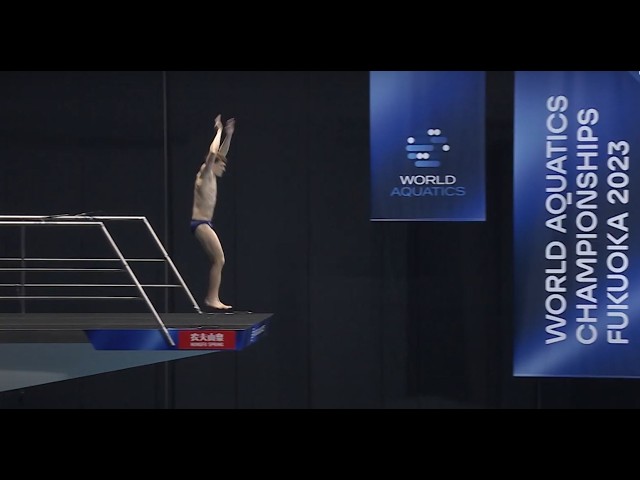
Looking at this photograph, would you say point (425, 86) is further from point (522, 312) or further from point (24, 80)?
point (24, 80)

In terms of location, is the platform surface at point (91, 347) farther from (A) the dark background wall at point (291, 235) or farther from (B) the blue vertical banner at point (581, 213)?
(B) the blue vertical banner at point (581, 213)

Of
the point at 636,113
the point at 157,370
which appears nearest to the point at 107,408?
the point at 157,370

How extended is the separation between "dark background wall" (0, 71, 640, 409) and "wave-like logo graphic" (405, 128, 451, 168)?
45 cm

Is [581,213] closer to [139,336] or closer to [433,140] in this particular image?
[433,140]

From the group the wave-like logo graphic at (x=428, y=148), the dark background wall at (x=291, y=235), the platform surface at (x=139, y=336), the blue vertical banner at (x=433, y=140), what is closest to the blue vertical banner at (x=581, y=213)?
the dark background wall at (x=291, y=235)

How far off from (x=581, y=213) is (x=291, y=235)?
103 inches

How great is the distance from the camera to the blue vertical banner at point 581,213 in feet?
27.3

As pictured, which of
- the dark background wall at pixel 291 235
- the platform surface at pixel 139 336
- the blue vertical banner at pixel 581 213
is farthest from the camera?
the dark background wall at pixel 291 235

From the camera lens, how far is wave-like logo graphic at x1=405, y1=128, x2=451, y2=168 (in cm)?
849

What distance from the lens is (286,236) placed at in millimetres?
8703

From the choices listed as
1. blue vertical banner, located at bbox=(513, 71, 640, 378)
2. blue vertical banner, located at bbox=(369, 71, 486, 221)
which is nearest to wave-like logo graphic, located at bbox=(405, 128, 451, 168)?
blue vertical banner, located at bbox=(369, 71, 486, 221)

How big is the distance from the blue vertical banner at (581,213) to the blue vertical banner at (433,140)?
39cm

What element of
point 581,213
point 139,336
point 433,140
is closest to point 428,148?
point 433,140

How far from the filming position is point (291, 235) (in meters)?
8.70
